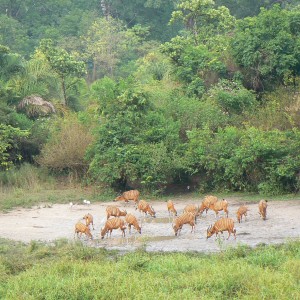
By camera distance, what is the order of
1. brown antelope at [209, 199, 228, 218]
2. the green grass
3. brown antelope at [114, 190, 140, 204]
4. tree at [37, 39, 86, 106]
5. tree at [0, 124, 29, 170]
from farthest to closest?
1. tree at [37, 39, 86, 106]
2. tree at [0, 124, 29, 170]
3. brown antelope at [114, 190, 140, 204]
4. brown antelope at [209, 199, 228, 218]
5. the green grass

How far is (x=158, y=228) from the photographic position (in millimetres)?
20016

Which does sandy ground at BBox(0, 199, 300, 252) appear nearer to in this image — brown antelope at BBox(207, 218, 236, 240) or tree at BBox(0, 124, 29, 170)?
brown antelope at BBox(207, 218, 236, 240)

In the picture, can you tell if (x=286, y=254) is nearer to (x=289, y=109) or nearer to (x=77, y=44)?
(x=289, y=109)

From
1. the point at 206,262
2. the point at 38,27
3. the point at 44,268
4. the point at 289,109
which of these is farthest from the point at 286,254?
the point at 38,27

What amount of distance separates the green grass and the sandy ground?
4.29 ft

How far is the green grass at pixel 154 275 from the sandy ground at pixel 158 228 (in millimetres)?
1307

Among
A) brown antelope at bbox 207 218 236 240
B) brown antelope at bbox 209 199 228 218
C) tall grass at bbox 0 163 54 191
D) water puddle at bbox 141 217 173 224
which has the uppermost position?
tall grass at bbox 0 163 54 191

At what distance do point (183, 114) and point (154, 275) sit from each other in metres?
14.1

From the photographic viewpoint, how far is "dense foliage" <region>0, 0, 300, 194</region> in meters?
25.2

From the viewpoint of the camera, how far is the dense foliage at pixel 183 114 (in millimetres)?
25172

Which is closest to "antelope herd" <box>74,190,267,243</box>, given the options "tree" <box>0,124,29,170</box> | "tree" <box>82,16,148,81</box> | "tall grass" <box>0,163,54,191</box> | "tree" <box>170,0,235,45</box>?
"tall grass" <box>0,163,54,191</box>

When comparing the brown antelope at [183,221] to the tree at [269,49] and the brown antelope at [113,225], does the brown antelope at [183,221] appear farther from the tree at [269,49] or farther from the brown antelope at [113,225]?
the tree at [269,49]

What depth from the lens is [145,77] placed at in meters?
36.5

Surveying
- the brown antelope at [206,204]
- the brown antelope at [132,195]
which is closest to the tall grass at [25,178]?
the brown antelope at [132,195]
